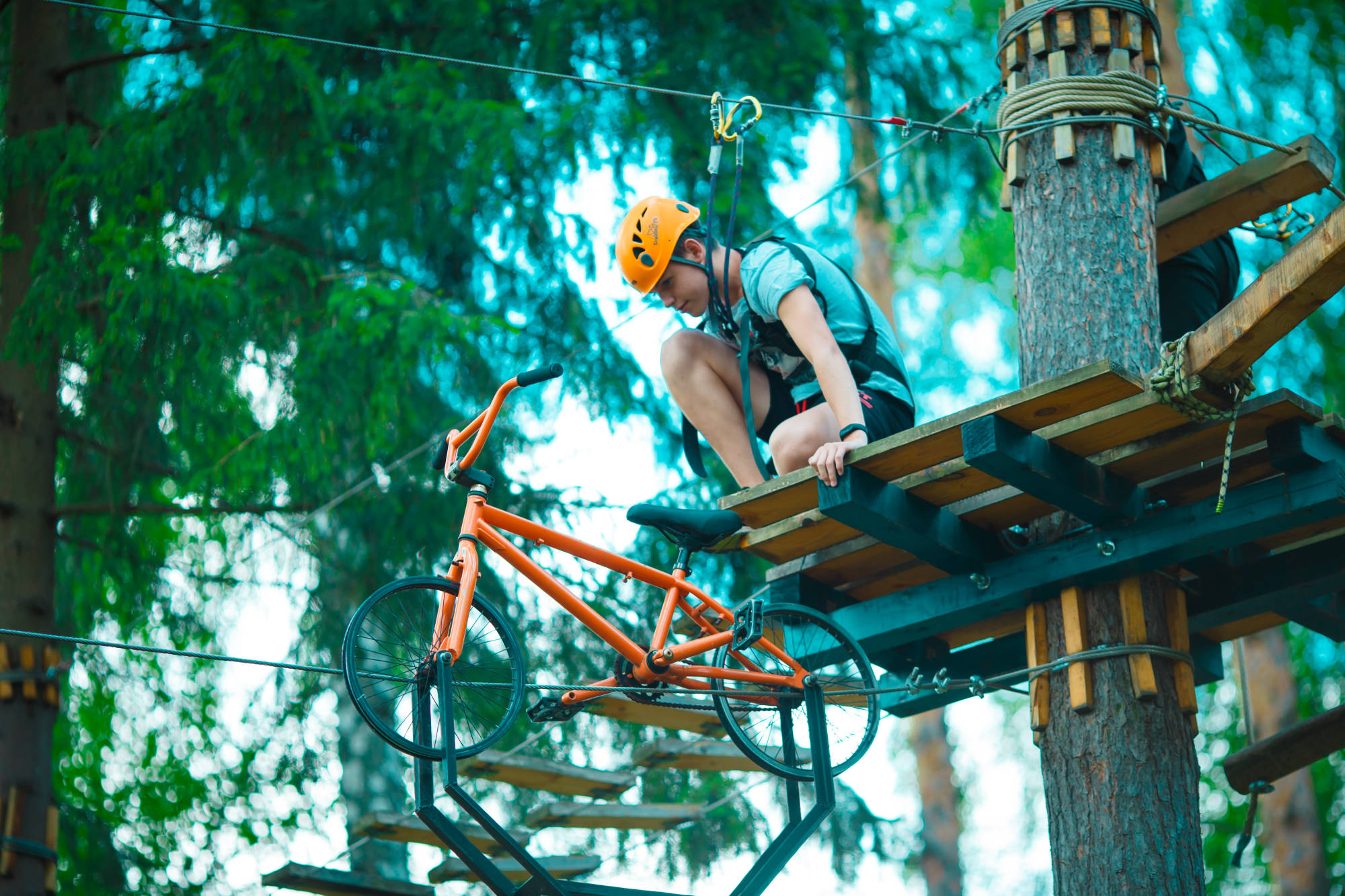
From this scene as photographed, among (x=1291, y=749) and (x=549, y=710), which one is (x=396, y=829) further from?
(x=1291, y=749)

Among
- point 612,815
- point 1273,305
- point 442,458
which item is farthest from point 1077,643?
point 612,815

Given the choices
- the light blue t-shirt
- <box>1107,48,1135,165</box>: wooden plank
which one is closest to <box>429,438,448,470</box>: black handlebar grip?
the light blue t-shirt

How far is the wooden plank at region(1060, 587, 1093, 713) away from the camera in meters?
4.52

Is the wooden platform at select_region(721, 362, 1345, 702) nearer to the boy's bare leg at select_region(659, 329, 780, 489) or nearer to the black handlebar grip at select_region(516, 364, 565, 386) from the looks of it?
the boy's bare leg at select_region(659, 329, 780, 489)

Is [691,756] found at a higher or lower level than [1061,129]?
lower

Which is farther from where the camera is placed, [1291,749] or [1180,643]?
[1291,749]

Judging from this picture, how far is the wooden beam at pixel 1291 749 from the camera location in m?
5.82

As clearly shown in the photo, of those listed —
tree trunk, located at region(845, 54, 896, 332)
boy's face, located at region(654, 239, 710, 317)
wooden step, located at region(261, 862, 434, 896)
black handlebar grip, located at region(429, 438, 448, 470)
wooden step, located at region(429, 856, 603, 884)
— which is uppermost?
tree trunk, located at region(845, 54, 896, 332)

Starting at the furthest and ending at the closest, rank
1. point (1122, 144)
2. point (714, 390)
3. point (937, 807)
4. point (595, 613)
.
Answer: point (937, 807) → point (714, 390) → point (1122, 144) → point (595, 613)

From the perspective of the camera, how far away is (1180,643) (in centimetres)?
462

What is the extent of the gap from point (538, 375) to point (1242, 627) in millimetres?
3227

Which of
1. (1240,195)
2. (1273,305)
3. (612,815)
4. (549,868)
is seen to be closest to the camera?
(1273,305)

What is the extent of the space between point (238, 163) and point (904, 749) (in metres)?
12.8

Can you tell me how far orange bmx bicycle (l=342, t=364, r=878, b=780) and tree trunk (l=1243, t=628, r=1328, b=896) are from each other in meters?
5.88
